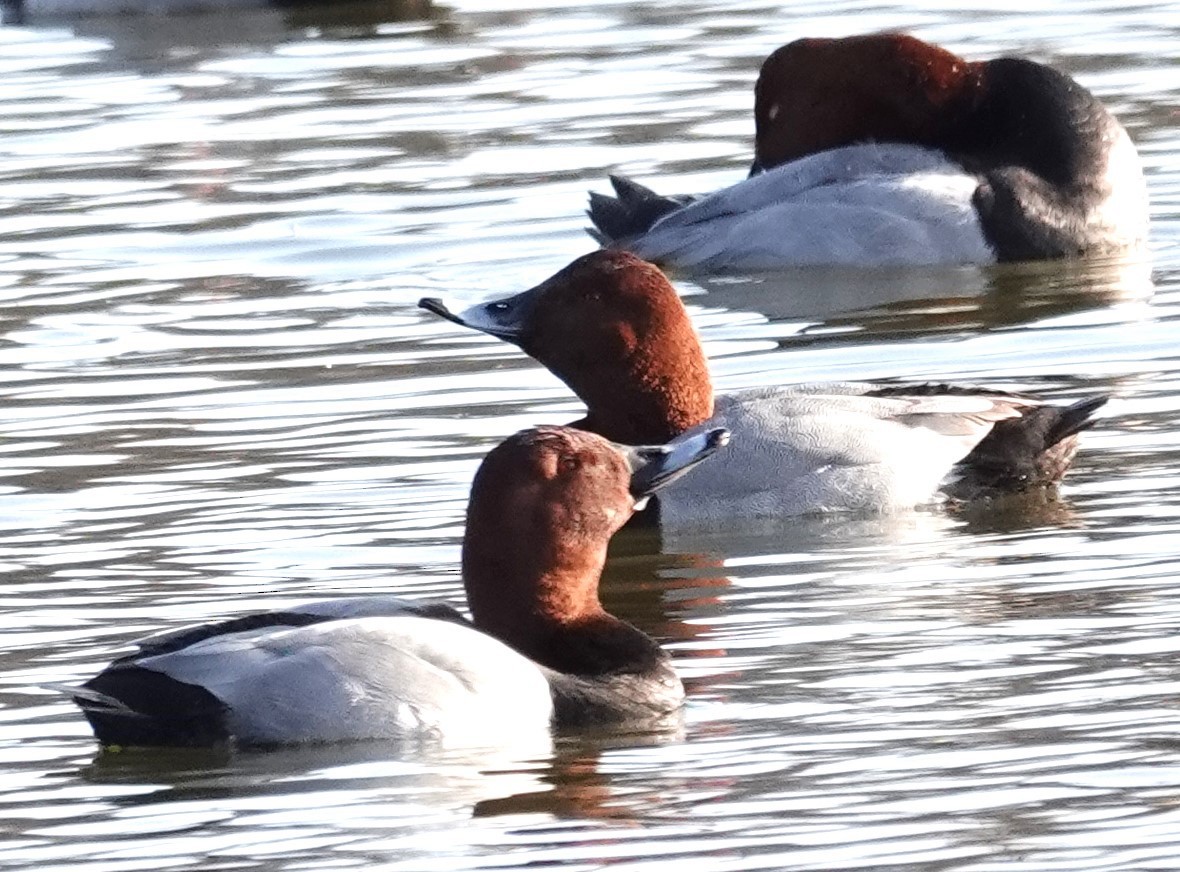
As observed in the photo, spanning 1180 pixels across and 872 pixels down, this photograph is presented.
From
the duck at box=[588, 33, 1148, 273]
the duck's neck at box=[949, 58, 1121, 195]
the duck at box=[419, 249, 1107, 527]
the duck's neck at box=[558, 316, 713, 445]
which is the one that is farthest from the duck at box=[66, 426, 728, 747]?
the duck's neck at box=[949, 58, 1121, 195]

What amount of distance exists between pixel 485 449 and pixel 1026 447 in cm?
175

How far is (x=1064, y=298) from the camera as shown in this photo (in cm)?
1267

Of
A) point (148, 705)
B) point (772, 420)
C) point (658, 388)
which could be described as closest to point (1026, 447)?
point (772, 420)

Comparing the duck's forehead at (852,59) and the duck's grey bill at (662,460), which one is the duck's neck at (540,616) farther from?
the duck's forehead at (852,59)

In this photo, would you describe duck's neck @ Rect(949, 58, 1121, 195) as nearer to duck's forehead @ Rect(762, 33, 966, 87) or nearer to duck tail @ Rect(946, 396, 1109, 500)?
duck's forehead @ Rect(762, 33, 966, 87)

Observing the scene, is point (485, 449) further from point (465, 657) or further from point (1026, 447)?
point (465, 657)

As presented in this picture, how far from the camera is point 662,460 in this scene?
7863 mm

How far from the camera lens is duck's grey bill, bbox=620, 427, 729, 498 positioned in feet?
25.6

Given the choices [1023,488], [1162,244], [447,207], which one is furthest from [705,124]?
[1023,488]

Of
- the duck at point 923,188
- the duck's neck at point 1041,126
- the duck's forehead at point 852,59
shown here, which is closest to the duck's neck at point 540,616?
the duck at point 923,188

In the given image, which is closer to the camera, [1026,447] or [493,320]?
[1026,447]

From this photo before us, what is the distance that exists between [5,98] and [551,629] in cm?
1215

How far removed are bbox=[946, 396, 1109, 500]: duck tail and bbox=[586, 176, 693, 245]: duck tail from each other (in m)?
4.28

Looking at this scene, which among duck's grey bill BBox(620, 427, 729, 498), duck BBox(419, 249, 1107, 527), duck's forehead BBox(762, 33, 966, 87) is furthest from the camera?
duck's forehead BBox(762, 33, 966, 87)
